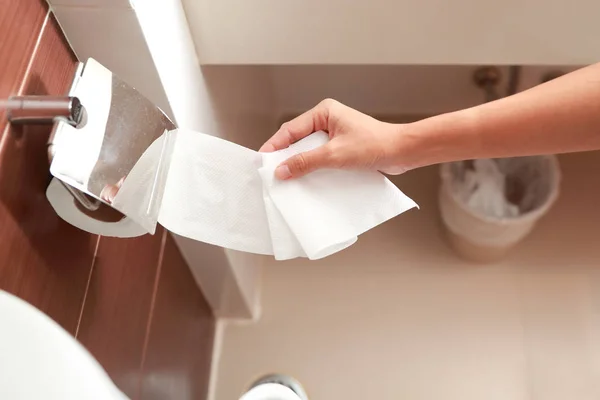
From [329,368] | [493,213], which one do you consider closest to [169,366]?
[329,368]

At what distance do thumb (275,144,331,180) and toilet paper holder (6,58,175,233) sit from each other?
0.11m

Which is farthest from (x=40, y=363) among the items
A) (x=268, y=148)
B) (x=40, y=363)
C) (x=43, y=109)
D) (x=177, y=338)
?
(x=177, y=338)

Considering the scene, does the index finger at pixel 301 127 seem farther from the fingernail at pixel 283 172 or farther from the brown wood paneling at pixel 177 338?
the brown wood paneling at pixel 177 338

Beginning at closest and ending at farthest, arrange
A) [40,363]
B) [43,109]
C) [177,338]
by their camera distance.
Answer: [40,363] → [43,109] → [177,338]

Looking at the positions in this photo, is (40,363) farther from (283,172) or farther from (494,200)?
(494,200)

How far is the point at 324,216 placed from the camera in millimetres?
599

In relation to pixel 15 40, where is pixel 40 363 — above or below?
below

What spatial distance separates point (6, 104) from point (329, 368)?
816 mm

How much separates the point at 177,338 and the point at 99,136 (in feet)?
1.65

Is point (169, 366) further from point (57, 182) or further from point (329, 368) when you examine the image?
point (57, 182)

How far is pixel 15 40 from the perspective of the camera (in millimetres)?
491

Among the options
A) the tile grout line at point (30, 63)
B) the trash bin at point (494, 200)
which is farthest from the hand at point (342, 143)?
the trash bin at point (494, 200)

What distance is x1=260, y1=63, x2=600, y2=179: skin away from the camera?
56cm

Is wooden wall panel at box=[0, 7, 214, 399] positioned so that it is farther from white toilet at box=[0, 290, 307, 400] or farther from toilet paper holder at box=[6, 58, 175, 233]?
white toilet at box=[0, 290, 307, 400]
